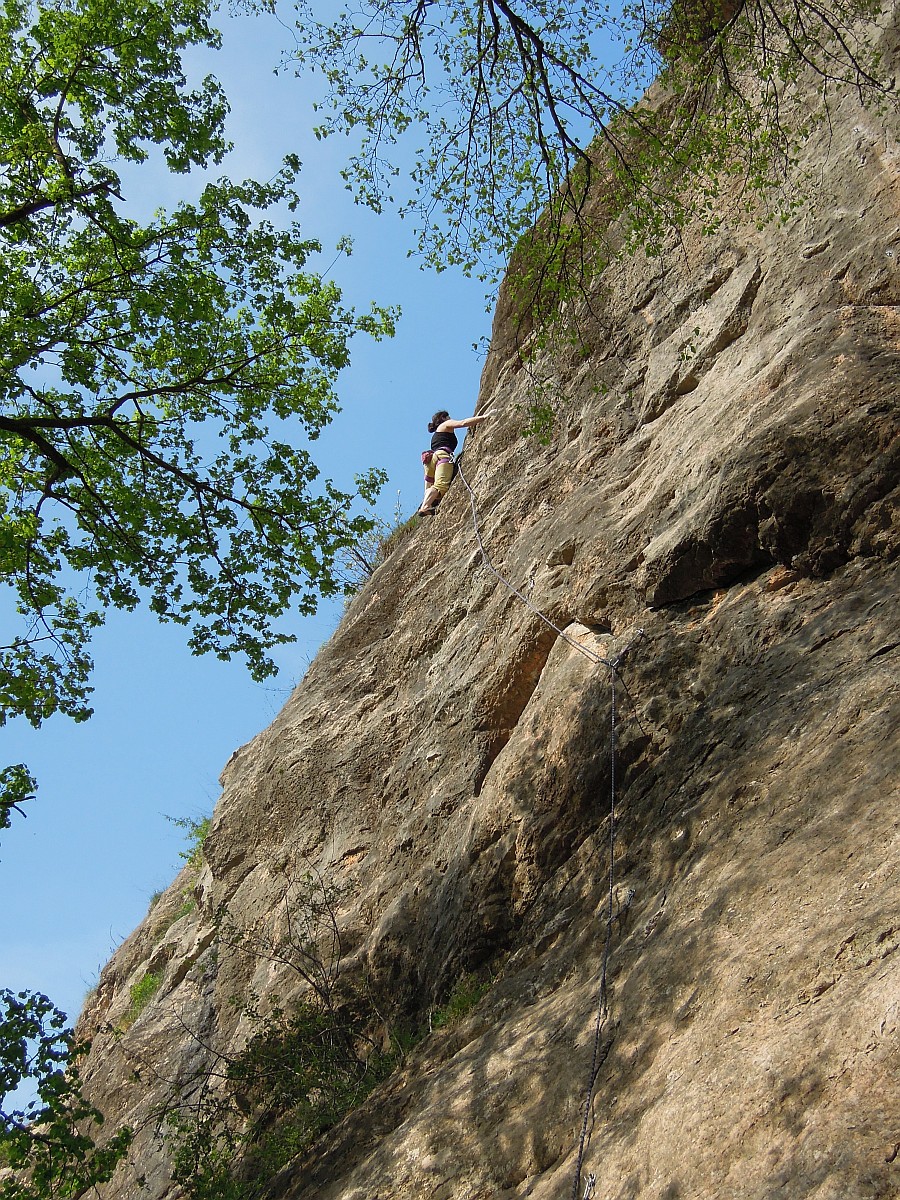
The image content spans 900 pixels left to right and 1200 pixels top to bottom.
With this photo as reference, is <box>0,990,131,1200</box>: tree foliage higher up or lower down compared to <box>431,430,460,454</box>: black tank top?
lower down

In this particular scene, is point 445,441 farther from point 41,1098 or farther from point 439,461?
point 41,1098

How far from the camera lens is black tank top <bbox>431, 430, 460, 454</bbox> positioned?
48.1 ft

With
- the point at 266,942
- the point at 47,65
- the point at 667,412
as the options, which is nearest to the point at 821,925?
the point at 667,412

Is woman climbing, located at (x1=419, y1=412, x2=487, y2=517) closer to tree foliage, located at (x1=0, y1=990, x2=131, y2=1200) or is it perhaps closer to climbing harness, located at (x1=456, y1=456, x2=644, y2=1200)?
climbing harness, located at (x1=456, y1=456, x2=644, y2=1200)

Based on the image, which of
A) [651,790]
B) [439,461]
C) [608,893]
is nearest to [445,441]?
[439,461]

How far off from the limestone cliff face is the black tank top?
217cm

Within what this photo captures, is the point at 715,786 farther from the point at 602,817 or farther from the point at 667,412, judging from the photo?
the point at 667,412

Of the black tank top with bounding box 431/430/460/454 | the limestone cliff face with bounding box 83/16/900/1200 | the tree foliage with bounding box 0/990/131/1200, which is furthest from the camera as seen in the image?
the black tank top with bounding box 431/430/460/454

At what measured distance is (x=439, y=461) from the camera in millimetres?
14289

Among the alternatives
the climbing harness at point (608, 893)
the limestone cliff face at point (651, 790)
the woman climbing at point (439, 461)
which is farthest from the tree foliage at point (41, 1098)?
the woman climbing at point (439, 461)

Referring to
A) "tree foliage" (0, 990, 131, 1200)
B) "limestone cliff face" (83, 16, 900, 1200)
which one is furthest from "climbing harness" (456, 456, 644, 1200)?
"tree foliage" (0, 990, 131, 1200)

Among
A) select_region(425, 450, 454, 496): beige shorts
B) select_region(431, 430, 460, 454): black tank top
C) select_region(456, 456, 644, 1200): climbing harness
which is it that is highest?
select_region(431, 430, 460, 454): black tank top

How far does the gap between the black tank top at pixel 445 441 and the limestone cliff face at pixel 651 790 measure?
217 cm

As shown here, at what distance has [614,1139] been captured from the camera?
369cm
